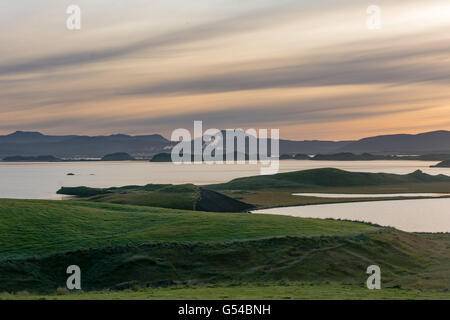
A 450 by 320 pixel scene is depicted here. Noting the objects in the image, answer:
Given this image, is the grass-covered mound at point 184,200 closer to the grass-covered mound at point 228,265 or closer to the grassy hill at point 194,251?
the grassy hill at point 194,251

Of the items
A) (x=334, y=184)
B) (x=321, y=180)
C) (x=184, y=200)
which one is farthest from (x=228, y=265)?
(x=321, y=180)

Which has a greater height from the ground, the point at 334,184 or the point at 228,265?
the point at 228,265

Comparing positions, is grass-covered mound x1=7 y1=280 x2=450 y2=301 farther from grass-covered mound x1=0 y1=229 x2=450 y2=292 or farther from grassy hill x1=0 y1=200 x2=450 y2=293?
grass-covered mound x1=0 y1=229 x2=450 y2=292

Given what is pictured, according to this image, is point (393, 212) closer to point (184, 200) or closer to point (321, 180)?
point (184, 200)

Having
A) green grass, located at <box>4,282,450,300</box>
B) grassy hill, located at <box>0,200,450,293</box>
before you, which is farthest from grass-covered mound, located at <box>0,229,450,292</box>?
green grass, located at <box>4,282,450,300</box>

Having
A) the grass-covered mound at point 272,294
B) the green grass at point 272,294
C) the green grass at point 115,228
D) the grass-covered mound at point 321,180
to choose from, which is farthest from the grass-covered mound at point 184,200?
the green grass at point 272,294
